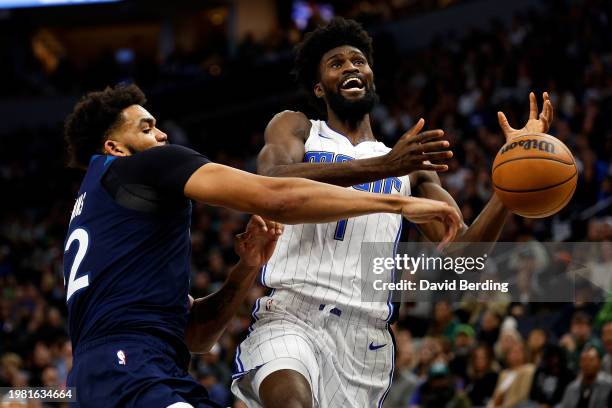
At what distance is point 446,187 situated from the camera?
14.1m

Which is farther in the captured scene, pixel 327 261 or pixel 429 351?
pixel 429 351

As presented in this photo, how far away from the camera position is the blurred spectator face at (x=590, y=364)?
831 centimetres

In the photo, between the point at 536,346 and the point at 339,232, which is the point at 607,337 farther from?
the point at 339,232

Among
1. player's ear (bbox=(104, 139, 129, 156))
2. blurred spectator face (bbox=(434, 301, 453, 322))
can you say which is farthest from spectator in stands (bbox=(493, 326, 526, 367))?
player's ear (bbox=(104, 139, 129, 156))

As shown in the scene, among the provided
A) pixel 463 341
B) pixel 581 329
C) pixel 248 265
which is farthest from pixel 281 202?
pixel 463 341

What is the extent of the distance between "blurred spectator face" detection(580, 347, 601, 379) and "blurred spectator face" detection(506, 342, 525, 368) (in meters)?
0.90

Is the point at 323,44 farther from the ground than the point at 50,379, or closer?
farther from the ground

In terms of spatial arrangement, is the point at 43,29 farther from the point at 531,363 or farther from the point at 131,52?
the point at 531,363

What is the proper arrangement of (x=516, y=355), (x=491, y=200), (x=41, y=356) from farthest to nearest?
(x=41, y=356), (x=516, y=355), (x=491, y=200)

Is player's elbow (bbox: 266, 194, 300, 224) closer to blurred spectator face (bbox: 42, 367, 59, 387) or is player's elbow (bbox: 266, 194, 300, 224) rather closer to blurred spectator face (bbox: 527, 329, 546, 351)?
blurred spectator face (bbox: 527, 329, 546, 351)

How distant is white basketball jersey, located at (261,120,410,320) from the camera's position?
205 inches

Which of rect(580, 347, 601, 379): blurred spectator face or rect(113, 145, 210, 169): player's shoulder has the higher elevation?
rect(580, 347, 601, 379): blurred spectator face

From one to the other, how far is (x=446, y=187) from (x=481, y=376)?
4972 mm

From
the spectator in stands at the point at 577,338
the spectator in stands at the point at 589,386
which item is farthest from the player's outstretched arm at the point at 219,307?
the spectator in stands at the point at 577,338
